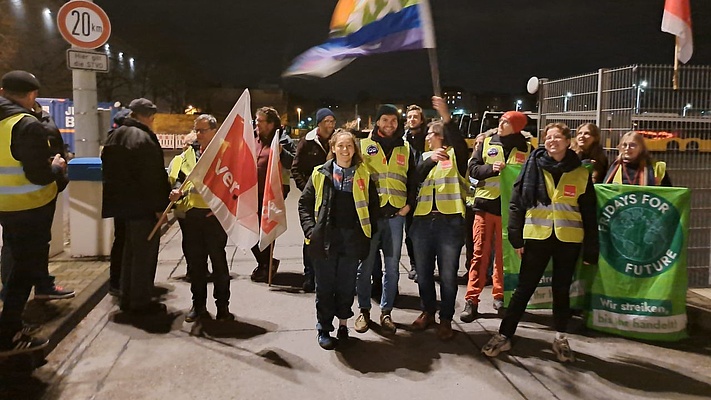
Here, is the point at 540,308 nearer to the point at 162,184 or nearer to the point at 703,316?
the point at 703,316

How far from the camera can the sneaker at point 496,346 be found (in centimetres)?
487

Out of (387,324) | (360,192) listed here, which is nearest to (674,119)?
(360,192)

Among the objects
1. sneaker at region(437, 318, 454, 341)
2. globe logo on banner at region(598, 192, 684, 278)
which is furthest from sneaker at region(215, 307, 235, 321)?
globe logo on banner at region(598, 192, 684, 278)

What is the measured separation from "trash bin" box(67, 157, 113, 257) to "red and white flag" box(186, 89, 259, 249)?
2.88 meters

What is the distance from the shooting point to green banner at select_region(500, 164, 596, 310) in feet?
18.5

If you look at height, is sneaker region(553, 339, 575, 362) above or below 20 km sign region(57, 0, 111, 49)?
below

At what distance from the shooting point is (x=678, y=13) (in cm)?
615

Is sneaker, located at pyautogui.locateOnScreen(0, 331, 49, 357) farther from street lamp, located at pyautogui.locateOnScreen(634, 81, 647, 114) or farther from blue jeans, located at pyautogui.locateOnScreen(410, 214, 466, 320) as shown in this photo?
street lamp, located at pyautogui.locateOnScreen(634, 81, 647, 114)

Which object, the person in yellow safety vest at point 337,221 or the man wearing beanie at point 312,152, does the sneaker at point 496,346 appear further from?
the man wearing beanie at point 312,152

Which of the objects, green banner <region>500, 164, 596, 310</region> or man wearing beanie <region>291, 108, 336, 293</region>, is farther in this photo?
man wearing beanie <region>291, 108, 336, 293</region>

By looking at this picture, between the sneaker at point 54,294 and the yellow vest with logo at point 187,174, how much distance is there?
4.72 ft

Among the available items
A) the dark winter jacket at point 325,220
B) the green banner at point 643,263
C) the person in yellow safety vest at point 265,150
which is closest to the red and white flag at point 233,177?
the dark winter jacket at point 325,220

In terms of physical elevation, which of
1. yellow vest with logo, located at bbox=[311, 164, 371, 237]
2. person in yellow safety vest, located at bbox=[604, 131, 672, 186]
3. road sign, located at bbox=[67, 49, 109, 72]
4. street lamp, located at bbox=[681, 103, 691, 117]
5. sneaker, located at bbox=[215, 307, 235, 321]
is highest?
road sign, located at bbox=[67, 49, 109, 72]

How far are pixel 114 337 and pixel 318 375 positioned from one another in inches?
80.2
